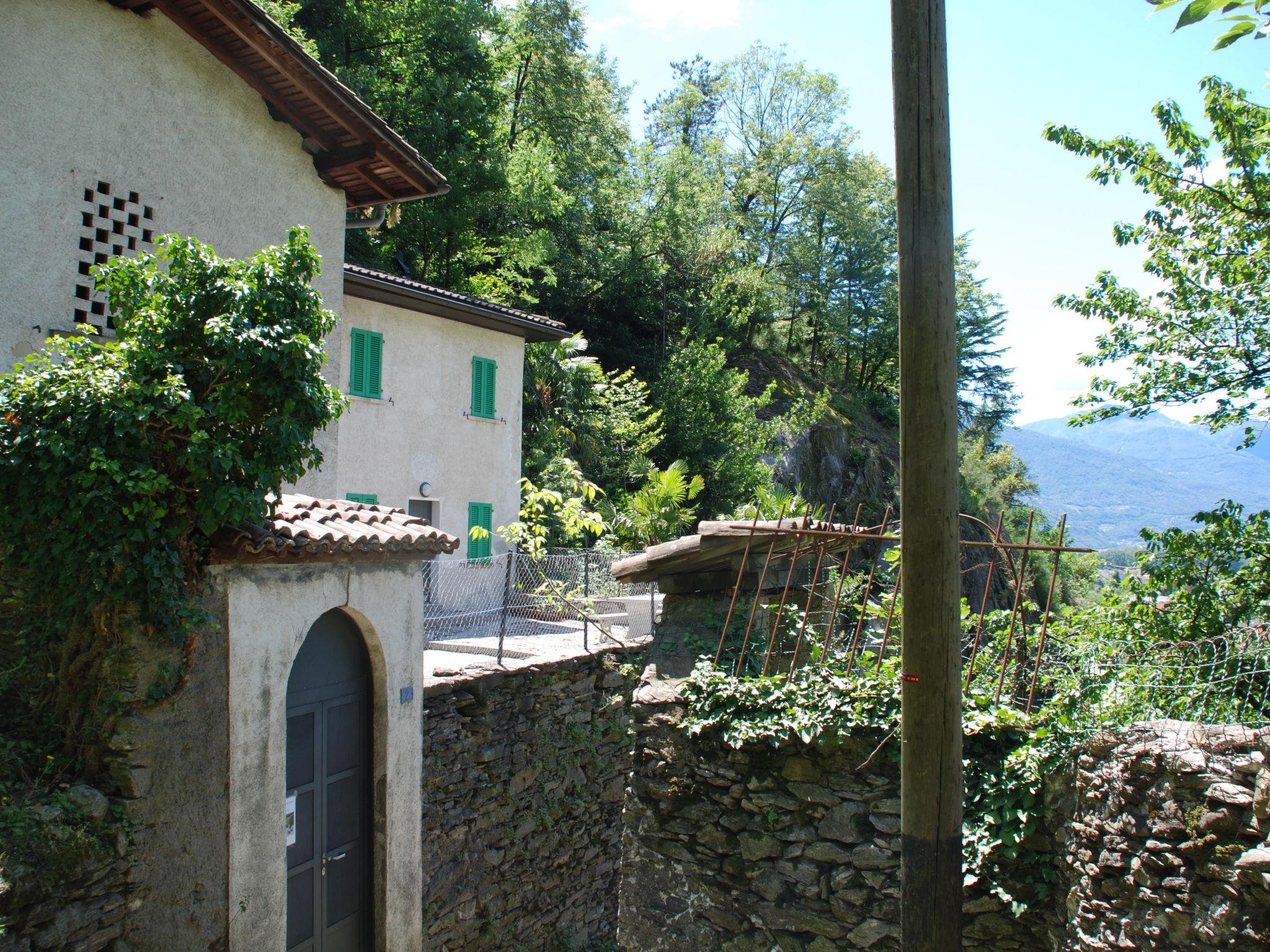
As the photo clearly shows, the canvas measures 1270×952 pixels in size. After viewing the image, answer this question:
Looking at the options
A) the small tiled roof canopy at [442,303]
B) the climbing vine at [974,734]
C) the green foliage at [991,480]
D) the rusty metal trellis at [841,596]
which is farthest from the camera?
the green foliage at [991,480]

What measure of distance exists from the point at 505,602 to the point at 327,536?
12.0 ft

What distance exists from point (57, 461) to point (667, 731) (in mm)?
4679

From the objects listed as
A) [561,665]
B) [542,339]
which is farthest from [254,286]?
[542,339]

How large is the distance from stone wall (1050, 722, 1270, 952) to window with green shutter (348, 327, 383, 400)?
44.4ft

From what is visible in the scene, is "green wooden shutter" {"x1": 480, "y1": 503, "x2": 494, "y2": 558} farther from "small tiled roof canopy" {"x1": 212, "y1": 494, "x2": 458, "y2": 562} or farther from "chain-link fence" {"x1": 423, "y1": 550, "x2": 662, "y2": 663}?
"small tiled roof canopy" {"x1": 212, "y1": 494, "x2": 458, "y2": 562}

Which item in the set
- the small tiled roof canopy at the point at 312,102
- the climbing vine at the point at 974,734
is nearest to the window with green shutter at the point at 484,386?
the small tiled roof canopy at the point at 312,102

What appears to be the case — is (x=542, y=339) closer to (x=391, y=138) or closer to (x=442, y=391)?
(x=442, y=391)

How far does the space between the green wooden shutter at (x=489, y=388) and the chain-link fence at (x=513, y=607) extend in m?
5.55

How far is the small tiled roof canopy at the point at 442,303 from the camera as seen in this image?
49.4ft

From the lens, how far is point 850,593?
1066 centimetres

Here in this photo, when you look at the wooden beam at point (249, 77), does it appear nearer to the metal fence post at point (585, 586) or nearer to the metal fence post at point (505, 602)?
the metal fence post at point (505, 602)

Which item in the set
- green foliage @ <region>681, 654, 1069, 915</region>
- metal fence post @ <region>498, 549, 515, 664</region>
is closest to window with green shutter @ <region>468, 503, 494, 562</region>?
metal fence post @ <region>498, 549, 515, 664</region>

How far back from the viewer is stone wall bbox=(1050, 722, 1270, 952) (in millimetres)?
3760

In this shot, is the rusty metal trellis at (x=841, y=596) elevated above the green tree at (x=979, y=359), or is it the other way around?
the green tree at (x=979, y=359)
